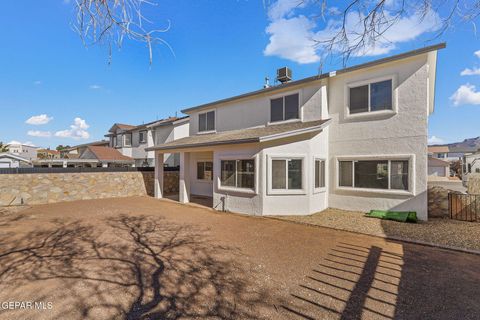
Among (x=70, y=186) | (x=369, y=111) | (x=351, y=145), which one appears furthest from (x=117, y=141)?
(x=369, y=111)

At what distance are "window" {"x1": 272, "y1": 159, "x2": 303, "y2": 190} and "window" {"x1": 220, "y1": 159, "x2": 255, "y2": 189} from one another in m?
0.97

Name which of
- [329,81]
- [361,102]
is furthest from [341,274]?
[329,81]

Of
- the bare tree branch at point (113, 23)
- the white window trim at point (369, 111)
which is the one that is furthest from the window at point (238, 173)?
the bare tree branch at point (113, 23)

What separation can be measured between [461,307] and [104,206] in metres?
13.6

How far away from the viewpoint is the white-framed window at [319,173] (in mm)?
10752

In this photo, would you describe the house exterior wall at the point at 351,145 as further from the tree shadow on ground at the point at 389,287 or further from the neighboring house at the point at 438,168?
the neighboring house at the point at 438,168

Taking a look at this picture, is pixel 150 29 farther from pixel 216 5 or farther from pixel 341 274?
pixel 341 274

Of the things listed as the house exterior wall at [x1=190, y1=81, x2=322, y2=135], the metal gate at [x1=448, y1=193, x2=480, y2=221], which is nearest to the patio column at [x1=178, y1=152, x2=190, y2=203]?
the house exterior wall at [x1=190, y1=81, x2=322, y2=135]

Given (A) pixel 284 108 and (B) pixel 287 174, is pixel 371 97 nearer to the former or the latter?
(A) pixel 284 108

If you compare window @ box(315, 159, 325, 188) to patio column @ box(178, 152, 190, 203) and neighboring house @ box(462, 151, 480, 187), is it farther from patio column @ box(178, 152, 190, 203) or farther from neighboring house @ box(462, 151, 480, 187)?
neighboring house @ box(462, 151, 480, 187)

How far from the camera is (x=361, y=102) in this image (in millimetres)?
10828

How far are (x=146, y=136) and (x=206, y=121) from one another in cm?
1141

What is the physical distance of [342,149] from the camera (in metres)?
11.3

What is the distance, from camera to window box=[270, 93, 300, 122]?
12.5 m
